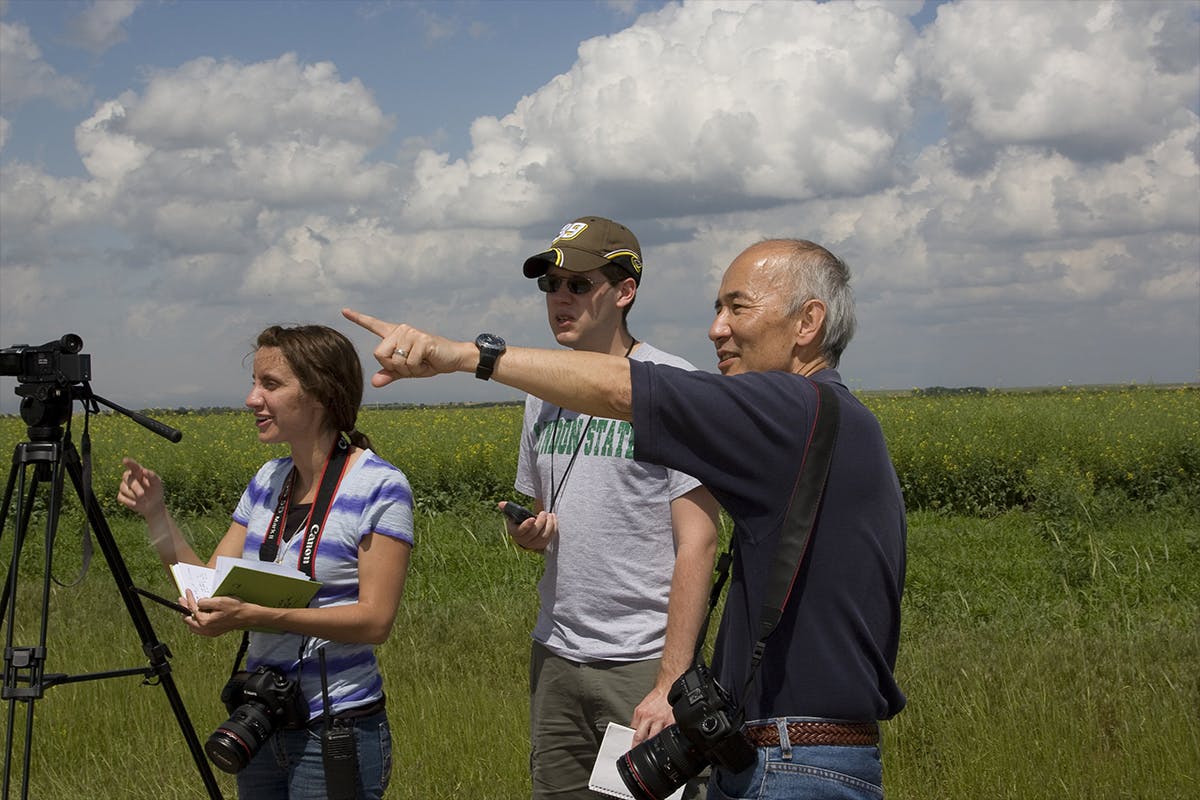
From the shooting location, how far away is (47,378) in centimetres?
266

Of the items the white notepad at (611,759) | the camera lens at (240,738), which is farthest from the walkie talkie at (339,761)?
the white notepad at (611,759)

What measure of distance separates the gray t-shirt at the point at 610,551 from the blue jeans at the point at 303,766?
58 cm

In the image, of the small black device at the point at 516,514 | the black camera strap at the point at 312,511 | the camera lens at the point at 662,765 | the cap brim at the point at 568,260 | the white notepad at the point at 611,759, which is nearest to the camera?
the camera lens at the point at 662,765

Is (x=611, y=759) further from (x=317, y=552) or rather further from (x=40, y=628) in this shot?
(x=40, y=628)

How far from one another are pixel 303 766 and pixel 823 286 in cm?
167

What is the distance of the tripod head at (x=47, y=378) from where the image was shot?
266 cm

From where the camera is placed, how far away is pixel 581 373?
74.2 inches

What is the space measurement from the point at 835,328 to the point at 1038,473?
12.9 m

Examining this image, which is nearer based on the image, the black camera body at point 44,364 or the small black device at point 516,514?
the black camera body at point 44,364

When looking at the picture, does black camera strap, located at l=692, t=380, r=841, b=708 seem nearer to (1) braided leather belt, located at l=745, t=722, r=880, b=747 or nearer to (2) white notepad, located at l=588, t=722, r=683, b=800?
(1) braided leather belt, located at l=745, t=722, r=880, b=747

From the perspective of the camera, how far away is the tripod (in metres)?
2.60

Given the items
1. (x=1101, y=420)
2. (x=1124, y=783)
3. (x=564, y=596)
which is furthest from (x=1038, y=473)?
(x=564, y=596)

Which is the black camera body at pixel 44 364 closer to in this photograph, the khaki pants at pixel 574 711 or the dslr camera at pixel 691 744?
the khaki pants at pixel 574 711

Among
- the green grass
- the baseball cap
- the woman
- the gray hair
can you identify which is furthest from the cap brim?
the green grass
